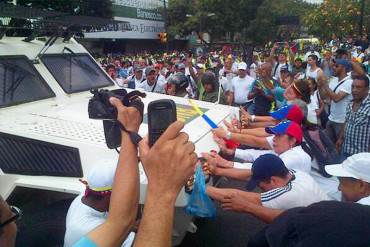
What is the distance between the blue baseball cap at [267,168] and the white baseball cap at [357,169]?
341 millimetres

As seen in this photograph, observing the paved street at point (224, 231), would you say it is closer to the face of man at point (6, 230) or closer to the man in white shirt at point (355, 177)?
the man in white shirt at point (355, 177)

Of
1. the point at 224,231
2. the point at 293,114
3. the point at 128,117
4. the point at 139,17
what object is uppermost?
the point at 139,17

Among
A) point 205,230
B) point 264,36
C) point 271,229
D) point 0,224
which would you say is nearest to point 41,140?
point 0,224

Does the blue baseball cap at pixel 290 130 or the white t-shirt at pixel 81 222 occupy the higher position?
the blue baseball cap at pixel 290 130

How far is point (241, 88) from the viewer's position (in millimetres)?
8078

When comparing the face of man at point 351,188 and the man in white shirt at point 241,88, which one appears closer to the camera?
the face of man at point 351,188

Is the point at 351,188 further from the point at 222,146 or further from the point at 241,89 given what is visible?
the point at 241,89

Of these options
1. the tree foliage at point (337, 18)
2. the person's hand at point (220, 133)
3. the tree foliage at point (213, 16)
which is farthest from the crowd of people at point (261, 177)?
the tree foliage at point (213, 16)

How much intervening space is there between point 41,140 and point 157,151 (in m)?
2.29

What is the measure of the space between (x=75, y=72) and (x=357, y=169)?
3734 mm

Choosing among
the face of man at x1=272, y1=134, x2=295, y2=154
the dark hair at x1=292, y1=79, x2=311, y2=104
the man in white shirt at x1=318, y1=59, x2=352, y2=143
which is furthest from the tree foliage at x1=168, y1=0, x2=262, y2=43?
the face of man at x1=272, y1=134, x2=295, y2=154

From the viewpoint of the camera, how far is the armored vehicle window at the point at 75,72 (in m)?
4.88

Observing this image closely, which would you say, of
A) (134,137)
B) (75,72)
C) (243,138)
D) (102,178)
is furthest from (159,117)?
(75,72)

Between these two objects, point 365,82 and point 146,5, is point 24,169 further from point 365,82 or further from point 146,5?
point 146,5
